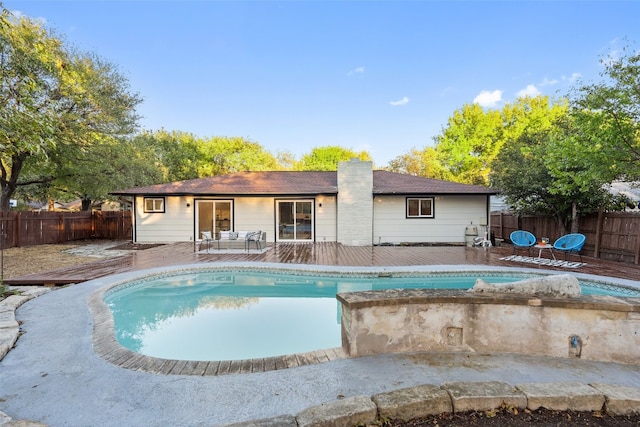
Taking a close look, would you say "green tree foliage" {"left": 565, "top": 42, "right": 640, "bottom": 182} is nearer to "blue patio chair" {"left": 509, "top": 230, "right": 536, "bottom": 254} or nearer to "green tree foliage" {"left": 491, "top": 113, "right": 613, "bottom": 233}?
"green tree foliage" {"left": 491, "top": 113, "right": 613, "bottom": 233}

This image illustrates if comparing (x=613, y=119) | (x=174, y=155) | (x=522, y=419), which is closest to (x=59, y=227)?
(x=174, y=155)

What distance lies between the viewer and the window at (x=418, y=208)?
14.5 metres

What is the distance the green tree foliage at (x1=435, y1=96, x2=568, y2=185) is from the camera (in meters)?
31.8

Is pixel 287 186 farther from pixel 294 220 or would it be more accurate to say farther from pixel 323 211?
pixel 323 211

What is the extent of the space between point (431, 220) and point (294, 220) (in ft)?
20.3

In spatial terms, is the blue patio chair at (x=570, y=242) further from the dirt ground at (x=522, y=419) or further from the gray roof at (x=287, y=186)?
the dirt ground at (x=522, y=419)

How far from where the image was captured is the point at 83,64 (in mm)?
13500

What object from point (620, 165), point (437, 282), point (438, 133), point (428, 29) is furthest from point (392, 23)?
point (438, 133)

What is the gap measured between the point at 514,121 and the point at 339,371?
37.1m

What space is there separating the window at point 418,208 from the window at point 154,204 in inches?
438

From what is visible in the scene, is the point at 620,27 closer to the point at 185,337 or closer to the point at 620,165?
the point at 620,165

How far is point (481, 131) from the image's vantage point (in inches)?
1296

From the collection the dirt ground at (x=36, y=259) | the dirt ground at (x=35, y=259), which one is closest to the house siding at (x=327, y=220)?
the dirt ground at (x=36, y=259)

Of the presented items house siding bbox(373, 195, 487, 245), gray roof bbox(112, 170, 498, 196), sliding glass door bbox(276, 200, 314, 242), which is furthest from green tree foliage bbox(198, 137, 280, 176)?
house siding bbox(373, 195, 487, 245)
